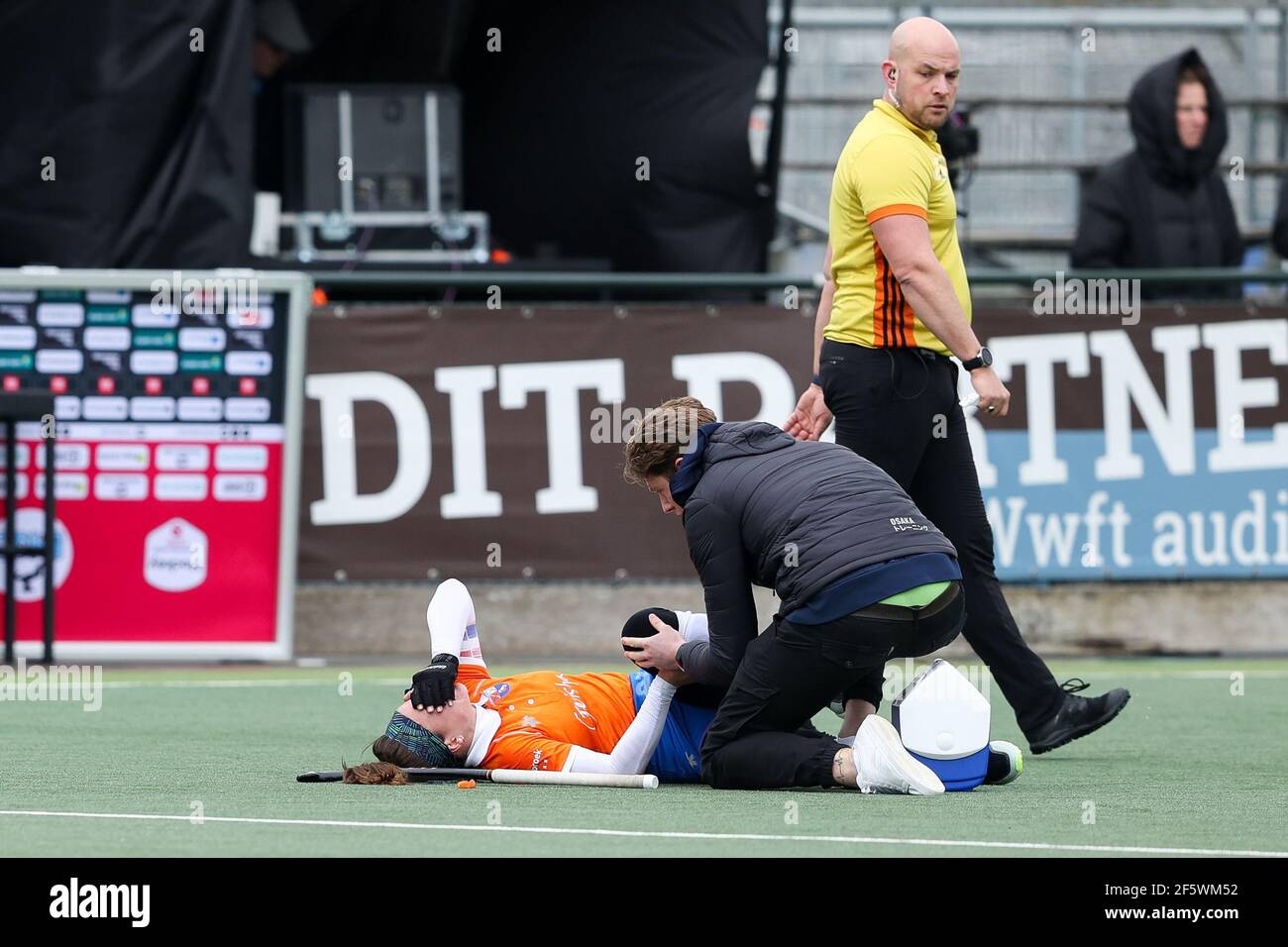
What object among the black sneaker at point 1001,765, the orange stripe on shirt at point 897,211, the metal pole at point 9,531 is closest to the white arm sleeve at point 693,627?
the black sneaker at point 1001,765

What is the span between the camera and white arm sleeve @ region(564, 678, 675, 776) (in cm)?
609

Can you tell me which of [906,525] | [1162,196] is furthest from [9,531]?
[1162,196]

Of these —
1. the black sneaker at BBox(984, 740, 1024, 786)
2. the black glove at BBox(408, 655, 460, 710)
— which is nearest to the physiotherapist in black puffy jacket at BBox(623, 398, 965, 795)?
the black sneaker at BBox(984, 740, 1024, 786)

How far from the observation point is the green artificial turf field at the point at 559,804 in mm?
4770

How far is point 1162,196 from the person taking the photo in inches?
470

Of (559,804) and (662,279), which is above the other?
(662,279)

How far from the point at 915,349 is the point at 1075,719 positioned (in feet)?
3.91

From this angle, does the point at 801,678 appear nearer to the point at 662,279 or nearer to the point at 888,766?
the point at 888,766

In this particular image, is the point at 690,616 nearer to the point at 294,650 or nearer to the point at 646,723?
the point at 646,723

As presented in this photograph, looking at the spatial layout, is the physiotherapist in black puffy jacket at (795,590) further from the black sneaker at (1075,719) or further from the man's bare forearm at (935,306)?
the black sneaker at (1075,719)

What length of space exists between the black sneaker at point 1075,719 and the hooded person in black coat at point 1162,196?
17.7ft

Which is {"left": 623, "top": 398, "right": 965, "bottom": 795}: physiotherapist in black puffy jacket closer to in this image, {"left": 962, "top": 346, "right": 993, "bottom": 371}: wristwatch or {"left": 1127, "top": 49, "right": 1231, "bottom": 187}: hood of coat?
{"left": 962, "top": 346, "right": 993, "bottom": 371}: wristwatch

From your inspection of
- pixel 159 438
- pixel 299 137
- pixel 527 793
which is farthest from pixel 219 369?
pixel 527 793

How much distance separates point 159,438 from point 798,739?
558 cm
